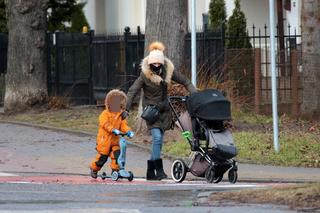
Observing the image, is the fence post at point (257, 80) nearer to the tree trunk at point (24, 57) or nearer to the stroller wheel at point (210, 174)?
the tree trunk at point (24, 57)

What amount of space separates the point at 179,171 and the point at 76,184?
1458 mm

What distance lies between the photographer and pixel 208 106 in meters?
11.8

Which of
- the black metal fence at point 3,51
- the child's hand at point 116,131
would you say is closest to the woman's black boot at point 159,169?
the child's hand at point 116,131

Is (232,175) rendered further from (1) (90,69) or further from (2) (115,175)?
(1) (90,69)

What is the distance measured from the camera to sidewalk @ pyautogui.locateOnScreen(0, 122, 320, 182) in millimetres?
13994

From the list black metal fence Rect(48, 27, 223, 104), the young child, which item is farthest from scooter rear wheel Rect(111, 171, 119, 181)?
black metal fence Rect(48, 27, 223, 104)

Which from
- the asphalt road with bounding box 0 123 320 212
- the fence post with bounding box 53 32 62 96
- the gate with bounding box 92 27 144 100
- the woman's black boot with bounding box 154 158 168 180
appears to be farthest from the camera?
the fence post with bounding box 53 32 62 96

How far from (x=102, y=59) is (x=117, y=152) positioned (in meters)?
12.1

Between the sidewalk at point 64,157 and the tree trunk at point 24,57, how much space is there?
272cm

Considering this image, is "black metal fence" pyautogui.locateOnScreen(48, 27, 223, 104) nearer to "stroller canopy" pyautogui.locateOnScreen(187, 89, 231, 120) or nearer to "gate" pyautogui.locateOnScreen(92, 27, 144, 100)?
"gate" pyautogui.locateOnScreen(92, 27, 144, 100)

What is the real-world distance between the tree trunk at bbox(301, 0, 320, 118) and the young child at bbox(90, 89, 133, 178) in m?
7.99

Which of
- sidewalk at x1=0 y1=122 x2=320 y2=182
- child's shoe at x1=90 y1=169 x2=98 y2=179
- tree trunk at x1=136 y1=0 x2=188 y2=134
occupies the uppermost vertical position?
tree trunk at x1=136 y1=0 x2=188 y2=134

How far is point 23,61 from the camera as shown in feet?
75.4

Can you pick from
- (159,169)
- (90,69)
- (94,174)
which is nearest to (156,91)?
(159,169)
